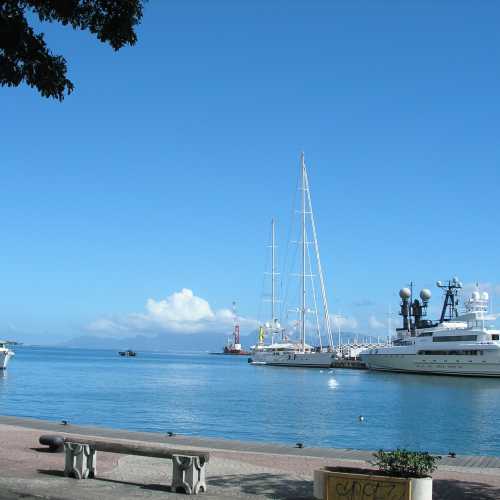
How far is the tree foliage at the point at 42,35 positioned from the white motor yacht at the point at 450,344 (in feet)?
274

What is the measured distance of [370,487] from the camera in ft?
34.4

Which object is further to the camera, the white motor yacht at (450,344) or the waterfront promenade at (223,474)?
the white motor yacht at (450,344)

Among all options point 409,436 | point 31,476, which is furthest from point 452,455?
point 409,436

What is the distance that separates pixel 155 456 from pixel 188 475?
0.81 metres

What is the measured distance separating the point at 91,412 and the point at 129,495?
106ft

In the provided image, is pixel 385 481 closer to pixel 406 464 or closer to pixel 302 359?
pixel 406 464

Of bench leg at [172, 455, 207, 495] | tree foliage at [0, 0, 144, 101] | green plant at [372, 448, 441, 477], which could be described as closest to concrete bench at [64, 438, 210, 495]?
bench leg at [172, 455, 207, 495]

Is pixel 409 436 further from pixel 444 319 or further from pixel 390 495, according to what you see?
pixel 444 319

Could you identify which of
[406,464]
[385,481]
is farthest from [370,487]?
[406,464]

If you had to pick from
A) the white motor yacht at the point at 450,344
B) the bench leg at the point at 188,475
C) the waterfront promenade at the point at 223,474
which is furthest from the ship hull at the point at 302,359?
the bench leg at the point at 188,475

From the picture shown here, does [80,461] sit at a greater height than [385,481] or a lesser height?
lesser

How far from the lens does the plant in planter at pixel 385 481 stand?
10.3 metres

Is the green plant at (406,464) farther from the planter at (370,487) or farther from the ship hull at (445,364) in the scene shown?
the ship hull at (445,364)

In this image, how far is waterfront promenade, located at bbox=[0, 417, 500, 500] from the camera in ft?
41.0
